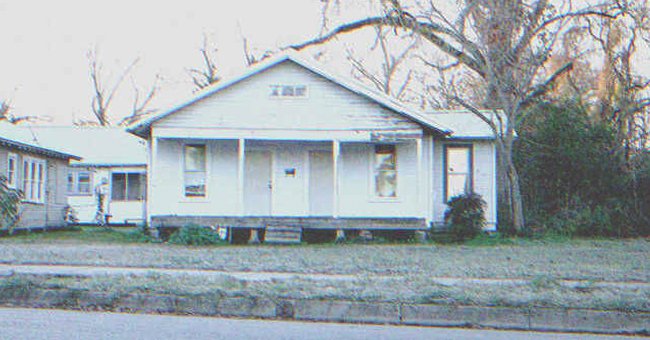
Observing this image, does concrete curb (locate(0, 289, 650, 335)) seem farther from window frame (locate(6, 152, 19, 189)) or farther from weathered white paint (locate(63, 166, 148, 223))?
weathered white paint (locate(63, 166, 148, 223))

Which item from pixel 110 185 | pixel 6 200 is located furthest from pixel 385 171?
pixel 110 185

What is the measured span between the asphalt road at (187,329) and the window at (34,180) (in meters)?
18.3

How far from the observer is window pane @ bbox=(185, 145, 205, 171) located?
22578mm

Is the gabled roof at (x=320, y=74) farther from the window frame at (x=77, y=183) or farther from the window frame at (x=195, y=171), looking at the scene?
the window frame at (x=77, y=183)

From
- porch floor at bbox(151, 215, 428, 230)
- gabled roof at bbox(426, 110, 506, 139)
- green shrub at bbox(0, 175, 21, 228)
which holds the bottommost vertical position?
porch floor at bbox(151, 215, 428, 230)

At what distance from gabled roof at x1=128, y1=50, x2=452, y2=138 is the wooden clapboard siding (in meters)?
0.26

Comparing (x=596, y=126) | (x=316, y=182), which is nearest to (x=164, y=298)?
(x=316, y=182)

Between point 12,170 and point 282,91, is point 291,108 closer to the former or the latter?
point 282,91

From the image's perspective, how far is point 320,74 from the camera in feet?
71.1

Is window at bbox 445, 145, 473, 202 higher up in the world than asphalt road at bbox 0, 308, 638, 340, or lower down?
higher up

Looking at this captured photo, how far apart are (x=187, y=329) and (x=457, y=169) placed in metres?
17.2

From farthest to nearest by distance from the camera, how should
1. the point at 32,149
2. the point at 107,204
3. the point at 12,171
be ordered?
the point at 107,204, the point at 32,149, the point at 12,171

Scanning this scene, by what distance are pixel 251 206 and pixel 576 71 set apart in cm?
2078

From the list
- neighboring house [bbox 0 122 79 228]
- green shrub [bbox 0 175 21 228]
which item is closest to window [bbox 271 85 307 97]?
green shrub [bbox 0 175 21 228]
